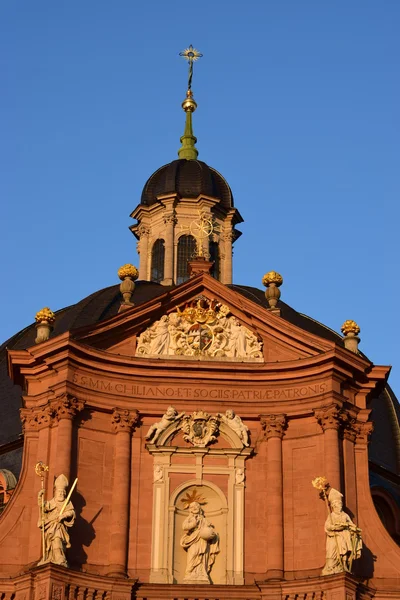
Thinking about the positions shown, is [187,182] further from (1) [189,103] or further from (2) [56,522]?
(2) [56,522]

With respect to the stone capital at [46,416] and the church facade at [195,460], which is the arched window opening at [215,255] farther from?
the stone capital at [46,416]

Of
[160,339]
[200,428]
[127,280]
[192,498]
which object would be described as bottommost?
[192,498]

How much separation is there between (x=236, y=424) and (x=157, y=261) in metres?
14.3

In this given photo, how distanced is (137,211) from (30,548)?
18.1 meters

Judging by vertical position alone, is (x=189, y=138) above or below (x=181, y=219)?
above

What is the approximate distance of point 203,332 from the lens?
Result: 113 ft

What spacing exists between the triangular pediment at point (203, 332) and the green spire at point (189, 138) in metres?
15.3

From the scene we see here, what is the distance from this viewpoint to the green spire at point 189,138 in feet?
162

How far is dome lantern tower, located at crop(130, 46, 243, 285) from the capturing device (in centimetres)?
4609

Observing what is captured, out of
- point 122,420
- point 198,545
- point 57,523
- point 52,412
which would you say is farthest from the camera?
point 122,420

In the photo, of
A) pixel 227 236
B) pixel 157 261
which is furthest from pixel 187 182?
pixel 157 261

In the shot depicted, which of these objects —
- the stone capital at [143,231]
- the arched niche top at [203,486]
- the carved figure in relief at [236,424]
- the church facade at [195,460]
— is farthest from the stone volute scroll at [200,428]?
the stone capital at [143,231]

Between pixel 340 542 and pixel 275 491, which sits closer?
pixel 340 542

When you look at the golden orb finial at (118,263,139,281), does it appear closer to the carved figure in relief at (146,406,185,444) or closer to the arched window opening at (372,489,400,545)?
the carved figure in relief at (146,406,185,444)
